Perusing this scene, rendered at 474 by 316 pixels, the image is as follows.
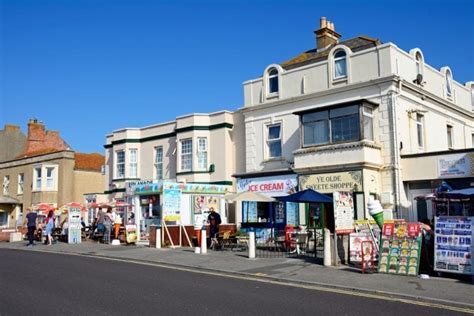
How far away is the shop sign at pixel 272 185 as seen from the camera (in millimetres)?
22375

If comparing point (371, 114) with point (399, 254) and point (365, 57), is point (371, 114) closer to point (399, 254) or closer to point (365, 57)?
point (365, 57)

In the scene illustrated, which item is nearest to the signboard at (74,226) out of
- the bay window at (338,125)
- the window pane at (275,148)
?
the window pane at (275,148)

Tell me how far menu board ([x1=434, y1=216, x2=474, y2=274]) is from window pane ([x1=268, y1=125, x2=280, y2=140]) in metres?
13.3

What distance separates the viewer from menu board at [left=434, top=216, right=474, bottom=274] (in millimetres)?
11430

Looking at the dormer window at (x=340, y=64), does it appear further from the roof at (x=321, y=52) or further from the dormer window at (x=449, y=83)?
the dormer window at (x=449, y=83)

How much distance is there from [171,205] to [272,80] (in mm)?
8452

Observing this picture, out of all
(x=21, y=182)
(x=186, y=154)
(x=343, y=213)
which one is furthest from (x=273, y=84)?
(x=21, y=182)

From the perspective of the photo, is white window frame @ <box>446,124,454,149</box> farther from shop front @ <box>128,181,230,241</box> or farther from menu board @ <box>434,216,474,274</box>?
menu board @ <box>434,216,474,274</box>

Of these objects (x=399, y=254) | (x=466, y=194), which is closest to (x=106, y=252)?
(x=399, y=254)

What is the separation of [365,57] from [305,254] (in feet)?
31.5

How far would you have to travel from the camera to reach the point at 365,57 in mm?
21531

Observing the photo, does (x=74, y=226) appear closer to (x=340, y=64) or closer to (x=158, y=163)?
(x=158, y=163)

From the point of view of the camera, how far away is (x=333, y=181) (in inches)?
802

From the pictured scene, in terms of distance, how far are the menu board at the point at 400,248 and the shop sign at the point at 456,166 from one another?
737 centimetres
